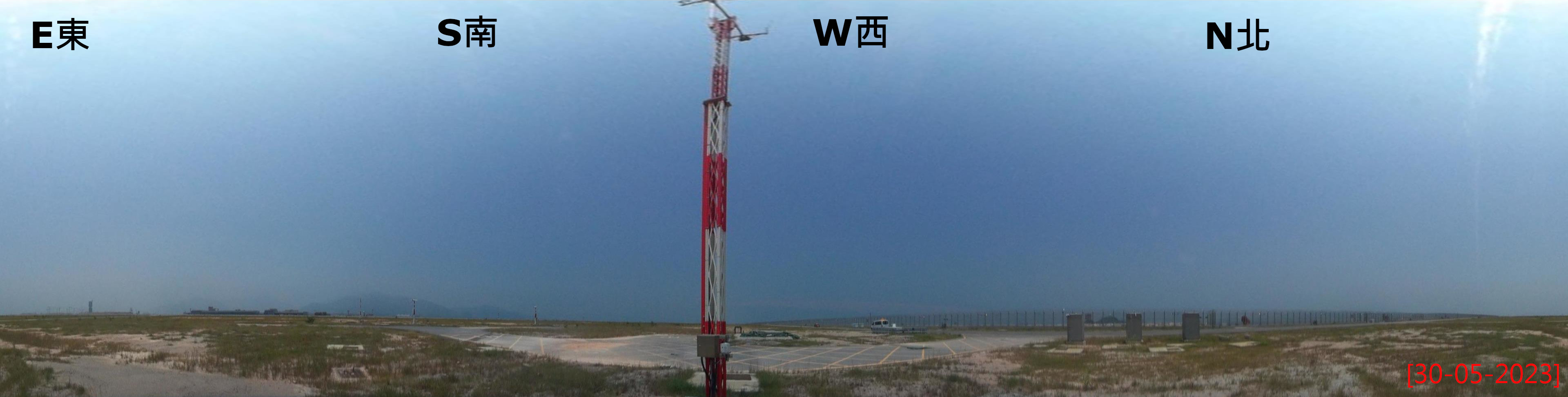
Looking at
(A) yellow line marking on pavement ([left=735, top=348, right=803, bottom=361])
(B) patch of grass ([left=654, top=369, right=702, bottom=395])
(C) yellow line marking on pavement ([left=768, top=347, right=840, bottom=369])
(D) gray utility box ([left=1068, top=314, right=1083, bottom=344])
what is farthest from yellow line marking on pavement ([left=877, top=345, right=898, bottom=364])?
(B) patch of grass ([left=654, top=369, right=702, bottom=395])

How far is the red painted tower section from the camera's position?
22.1 meters

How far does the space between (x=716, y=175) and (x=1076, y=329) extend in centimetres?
3916

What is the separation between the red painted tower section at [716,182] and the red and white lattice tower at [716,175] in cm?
1

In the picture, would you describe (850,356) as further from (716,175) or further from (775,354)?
(716,175)

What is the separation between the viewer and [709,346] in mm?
22328

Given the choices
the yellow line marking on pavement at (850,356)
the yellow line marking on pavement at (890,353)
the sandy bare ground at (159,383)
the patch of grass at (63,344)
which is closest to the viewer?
the sandy bare ground at (159,383)

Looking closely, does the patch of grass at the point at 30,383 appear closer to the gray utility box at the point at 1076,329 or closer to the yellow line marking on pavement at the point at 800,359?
the yellow line marking on pavement at the point at 800,359

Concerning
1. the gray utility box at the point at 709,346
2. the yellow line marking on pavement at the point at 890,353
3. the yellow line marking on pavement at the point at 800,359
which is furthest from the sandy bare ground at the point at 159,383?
the yellow line marking on pavement at the point at 890,353

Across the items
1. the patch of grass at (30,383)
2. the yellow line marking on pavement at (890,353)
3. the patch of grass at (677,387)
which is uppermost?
the patch of grass at (30,383)

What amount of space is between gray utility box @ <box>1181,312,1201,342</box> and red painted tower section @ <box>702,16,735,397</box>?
4243cm

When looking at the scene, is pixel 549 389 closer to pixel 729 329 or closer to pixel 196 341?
pixel 196 341

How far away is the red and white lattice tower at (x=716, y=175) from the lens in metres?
22.1

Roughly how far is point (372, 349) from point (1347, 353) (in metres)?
44.6

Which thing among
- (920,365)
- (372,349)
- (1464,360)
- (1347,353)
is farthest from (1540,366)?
(372,349)
